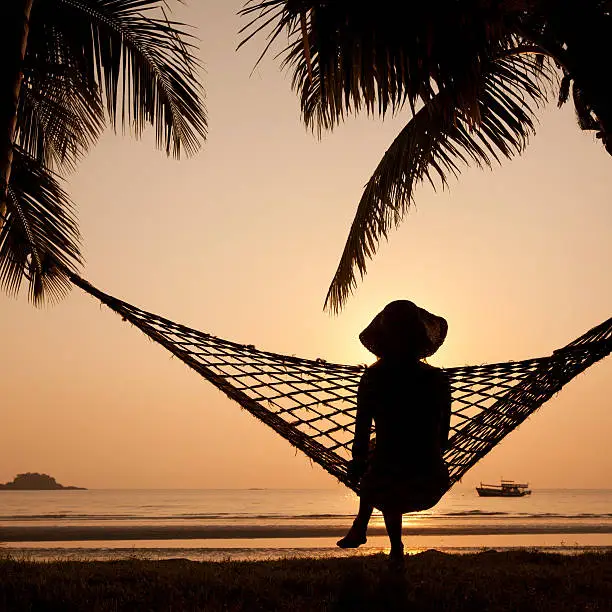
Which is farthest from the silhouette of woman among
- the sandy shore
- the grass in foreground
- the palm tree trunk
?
the sandy shore

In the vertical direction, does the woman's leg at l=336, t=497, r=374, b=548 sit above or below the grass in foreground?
above

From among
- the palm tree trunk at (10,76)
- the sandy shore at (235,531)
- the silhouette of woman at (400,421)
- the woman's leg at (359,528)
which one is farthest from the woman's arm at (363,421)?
the sandy shore at (235,531)

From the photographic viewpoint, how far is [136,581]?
3.12m

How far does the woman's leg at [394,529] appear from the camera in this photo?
238 cm

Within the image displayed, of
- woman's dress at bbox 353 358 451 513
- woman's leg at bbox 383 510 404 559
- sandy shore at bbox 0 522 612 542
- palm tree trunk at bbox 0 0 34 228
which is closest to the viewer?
woman's dress at bbox 353 358 451 513

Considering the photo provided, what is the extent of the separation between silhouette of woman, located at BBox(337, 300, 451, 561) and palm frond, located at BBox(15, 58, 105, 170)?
6.40 feet

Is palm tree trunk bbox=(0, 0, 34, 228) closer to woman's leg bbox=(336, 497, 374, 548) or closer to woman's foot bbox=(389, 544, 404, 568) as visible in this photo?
woman's leg bbox=(336, 497, 374, 548)

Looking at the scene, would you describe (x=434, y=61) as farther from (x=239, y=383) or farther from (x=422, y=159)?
(x=239, y=383)

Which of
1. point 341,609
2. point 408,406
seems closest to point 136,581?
point 341,609

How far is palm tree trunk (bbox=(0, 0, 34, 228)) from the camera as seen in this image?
2.65 meters

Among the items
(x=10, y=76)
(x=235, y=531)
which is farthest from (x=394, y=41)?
(x=235, y=531)

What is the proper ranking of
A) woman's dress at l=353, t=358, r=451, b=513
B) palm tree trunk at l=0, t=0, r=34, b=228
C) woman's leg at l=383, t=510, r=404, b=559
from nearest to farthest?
woman's dress at l=353, t=358, r=451, b=513, woman's leg at l=383, t=510, r=404, b=559, palm tree trunk at l=0, t=0, r=34, b=228

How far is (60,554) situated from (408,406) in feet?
26.7

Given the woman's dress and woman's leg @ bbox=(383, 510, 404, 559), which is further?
woman's leg @ bbox=(383, 510, 404, 559)
